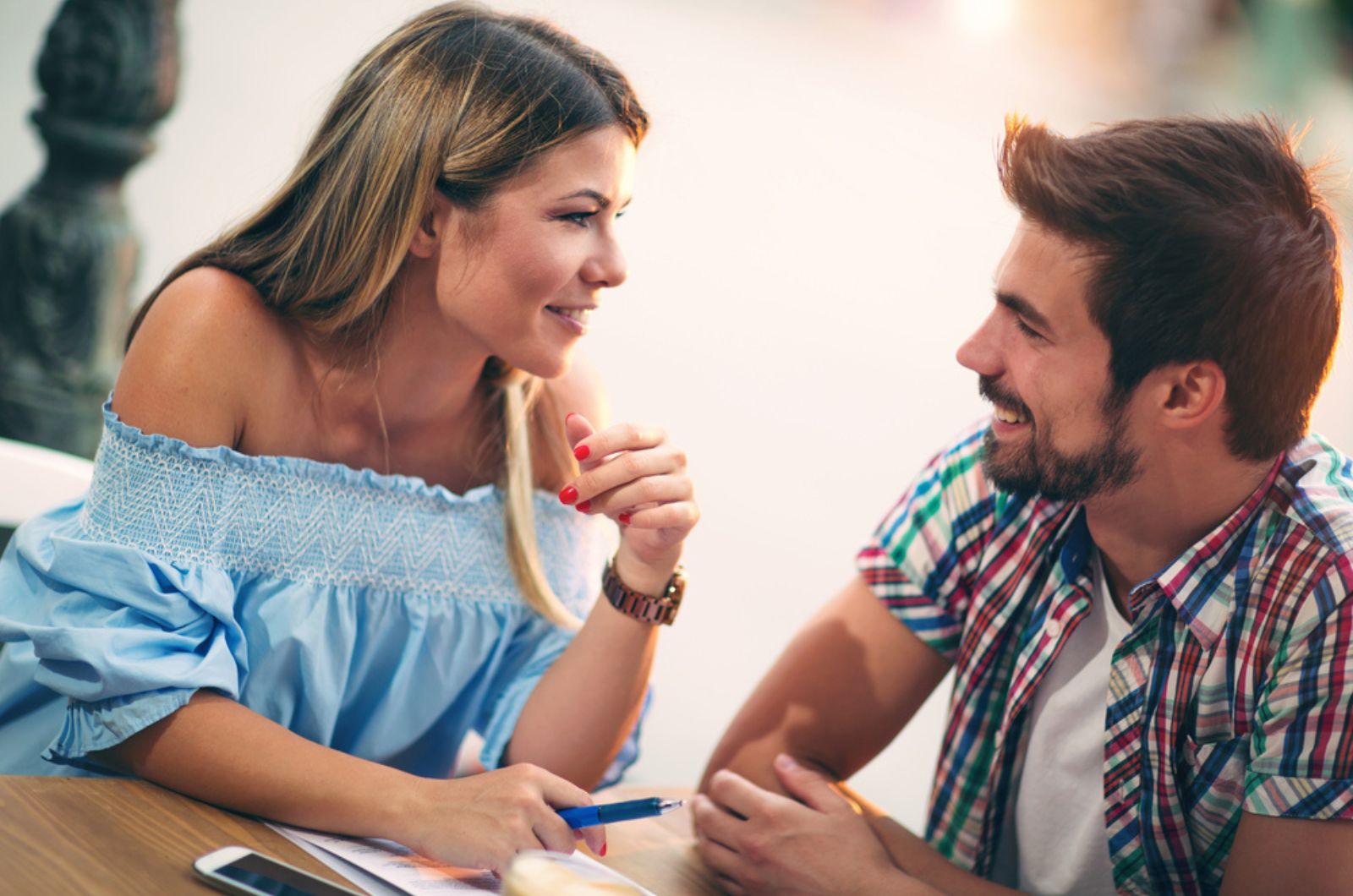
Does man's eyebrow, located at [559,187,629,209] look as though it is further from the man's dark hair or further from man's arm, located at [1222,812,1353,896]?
man's arm, located at [1222,812,1353,896]

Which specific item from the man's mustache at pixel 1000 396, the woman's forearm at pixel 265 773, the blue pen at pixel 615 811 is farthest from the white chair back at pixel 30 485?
the man's mustache at pixel 1000 396

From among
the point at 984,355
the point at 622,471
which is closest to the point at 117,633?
the point at 622,471

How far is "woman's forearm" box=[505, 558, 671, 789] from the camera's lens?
1.44 m

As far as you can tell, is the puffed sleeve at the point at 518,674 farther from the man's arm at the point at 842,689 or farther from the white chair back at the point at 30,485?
the white chair back at the point at 30,485

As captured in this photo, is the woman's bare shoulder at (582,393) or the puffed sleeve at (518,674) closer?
the puffed sleeve at (518,674)

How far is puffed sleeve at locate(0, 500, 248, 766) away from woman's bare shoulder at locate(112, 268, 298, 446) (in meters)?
0.15

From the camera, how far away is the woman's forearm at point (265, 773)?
1.10 metres

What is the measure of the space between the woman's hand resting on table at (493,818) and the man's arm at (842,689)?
1.38 ft

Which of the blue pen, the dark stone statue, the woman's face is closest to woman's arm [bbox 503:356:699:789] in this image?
the woman's face

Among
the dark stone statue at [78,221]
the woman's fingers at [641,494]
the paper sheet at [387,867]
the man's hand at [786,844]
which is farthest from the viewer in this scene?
the dark stone statue at [78,221]

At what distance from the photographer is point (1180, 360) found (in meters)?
1.28

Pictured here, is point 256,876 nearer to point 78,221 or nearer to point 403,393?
point 403,393

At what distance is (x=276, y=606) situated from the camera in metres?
1.34

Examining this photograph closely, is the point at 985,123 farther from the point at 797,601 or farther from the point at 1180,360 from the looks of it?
the point at 1180,360
